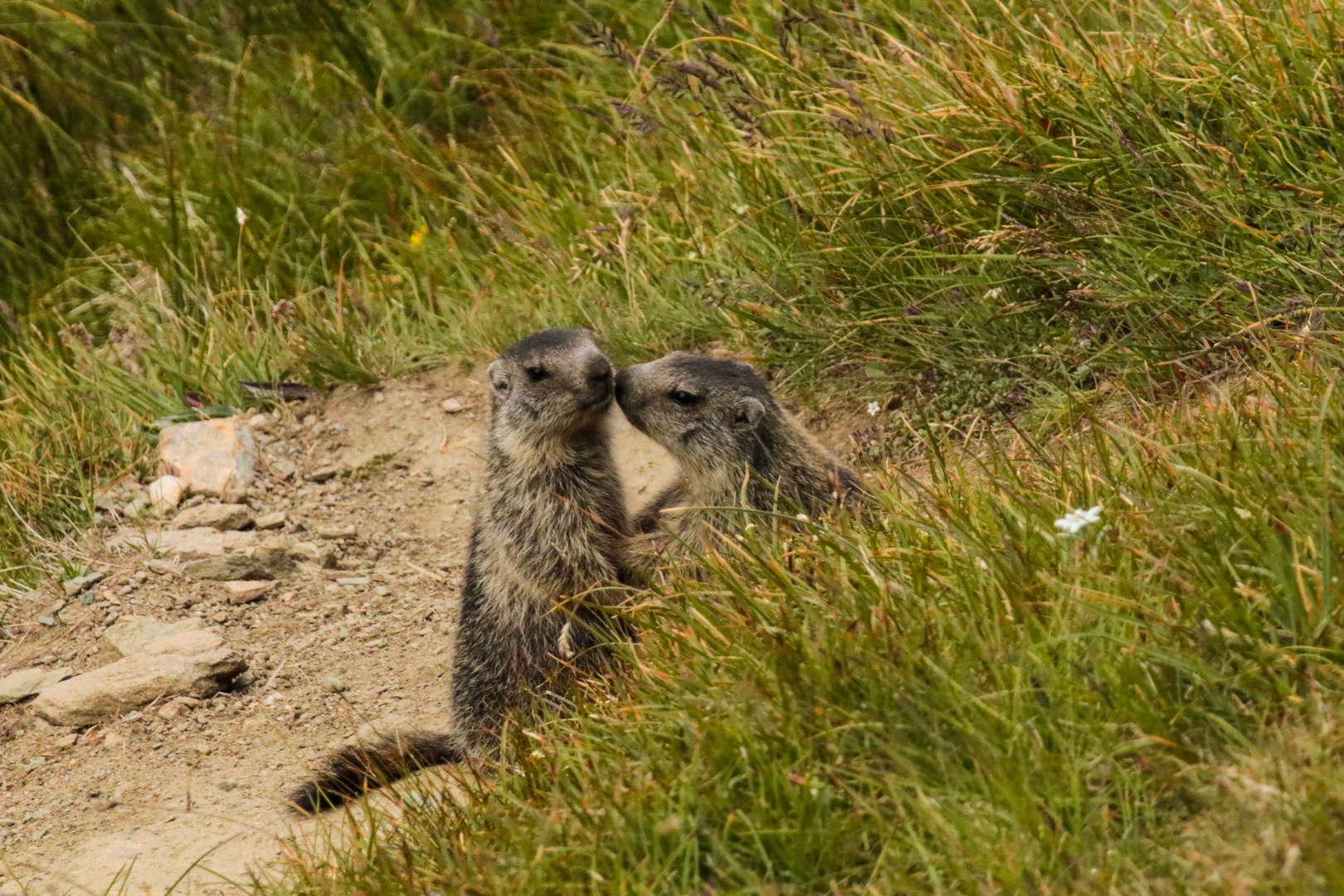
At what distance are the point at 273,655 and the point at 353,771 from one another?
51.7 inches

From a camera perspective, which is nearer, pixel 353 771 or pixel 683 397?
pixel 353 771

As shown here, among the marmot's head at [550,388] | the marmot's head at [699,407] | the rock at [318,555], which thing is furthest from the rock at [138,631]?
the marmot's head at [699,407]

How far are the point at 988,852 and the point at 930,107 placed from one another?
11.8 feet

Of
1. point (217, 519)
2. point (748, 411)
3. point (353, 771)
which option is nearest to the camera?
point (353, 771)

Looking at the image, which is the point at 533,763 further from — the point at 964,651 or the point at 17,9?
the point at 17,9

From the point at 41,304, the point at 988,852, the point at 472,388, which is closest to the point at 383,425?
the point at 472,388

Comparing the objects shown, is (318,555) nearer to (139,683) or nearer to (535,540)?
(139,683)

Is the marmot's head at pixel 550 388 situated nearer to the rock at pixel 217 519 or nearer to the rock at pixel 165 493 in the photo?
the rock at pixel 217 519

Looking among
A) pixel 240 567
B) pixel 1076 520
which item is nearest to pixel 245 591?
pixel 240 567

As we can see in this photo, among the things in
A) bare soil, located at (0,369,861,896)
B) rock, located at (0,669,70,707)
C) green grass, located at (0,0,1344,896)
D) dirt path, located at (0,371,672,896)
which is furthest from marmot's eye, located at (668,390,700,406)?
rock, located at (0,669,70,707)

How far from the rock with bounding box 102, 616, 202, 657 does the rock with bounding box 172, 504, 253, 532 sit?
0.65 m

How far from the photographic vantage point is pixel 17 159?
880cm

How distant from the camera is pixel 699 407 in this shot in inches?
200

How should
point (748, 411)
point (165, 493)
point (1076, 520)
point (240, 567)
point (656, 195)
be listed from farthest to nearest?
1. point (656, 195)
2. point (165, 493)
3. point (240, 567)
4. point (748, 411)
5. point (1076, 520)
